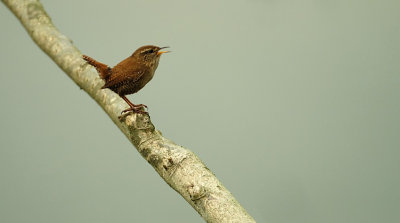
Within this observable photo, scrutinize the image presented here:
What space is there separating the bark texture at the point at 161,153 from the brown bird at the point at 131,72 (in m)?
0.14

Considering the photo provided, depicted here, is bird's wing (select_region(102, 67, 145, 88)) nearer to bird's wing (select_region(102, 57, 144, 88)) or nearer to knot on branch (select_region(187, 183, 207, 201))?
bird's wing (select_region(102, 57, 144, 88))

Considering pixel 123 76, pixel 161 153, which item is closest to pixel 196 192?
pixel 161 153

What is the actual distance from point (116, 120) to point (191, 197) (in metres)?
0.90

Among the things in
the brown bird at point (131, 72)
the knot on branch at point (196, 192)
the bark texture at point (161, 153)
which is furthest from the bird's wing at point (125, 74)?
the knot on branch at point (196, 192)

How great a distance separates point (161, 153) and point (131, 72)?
0.59 metres

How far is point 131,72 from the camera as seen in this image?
2.67 meters

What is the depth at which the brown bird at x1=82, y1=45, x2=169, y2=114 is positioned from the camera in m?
2.66

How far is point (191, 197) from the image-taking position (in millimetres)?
2207

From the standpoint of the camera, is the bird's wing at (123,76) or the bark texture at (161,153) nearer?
the bark texture at (161,153)

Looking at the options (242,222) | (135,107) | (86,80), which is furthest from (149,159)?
(86,80)

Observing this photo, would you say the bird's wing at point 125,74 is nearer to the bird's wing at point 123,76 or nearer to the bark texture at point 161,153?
the bird's wing at point 123,76

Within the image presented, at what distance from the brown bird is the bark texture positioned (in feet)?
0.47

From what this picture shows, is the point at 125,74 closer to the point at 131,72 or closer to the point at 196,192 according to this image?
the point at 131,72

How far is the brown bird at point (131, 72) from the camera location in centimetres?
266
